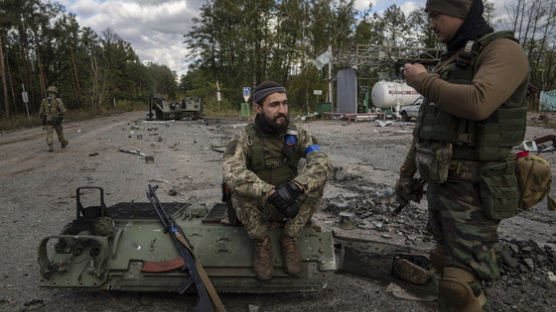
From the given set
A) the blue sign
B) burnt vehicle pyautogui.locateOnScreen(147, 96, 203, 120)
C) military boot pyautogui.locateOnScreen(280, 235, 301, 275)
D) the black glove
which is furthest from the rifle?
A: the blue sign

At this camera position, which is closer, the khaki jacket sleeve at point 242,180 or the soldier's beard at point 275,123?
the khaki jacket sleeve at point 242,180

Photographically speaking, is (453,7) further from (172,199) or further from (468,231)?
(172,199)

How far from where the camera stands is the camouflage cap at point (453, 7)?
185cm

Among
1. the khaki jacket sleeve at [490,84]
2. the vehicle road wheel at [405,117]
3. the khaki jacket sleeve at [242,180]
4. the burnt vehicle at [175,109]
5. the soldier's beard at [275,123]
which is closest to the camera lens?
the khaki jacket sleeve at [490,84]

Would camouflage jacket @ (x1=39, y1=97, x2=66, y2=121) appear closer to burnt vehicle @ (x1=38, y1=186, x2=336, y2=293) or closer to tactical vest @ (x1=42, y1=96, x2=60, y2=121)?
tactical vest @ (x1=42, y1=96, x2=60, y2=121)

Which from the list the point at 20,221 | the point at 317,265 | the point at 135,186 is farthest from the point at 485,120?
the point at 135,186

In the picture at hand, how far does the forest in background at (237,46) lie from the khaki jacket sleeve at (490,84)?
2118 cm

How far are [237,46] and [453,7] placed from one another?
119ft

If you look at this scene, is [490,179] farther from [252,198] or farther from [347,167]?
[347,167]

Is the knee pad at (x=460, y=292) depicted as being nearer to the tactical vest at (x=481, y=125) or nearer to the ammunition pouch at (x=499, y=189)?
the ammunition pouch at (x=499, y=189)

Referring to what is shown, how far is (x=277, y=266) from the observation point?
8.28 ft

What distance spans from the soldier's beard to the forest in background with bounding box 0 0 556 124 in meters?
20.5

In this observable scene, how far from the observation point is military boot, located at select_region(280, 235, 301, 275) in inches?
95.8

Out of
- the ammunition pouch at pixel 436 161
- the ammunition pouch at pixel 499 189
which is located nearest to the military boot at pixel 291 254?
the ammunition pouch at pixel 436 161
